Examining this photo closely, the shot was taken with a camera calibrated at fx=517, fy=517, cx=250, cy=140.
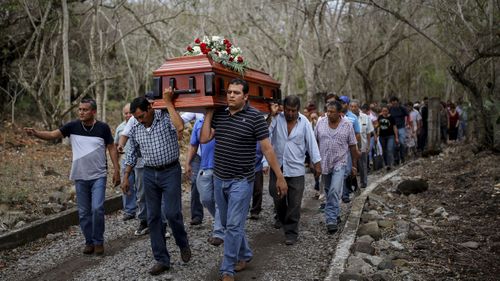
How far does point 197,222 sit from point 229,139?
3.10 m

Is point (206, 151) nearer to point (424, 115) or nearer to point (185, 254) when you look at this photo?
point (185, 254)

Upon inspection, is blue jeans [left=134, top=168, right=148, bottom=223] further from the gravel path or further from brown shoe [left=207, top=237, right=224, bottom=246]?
brown shoe [left=207, top=237, right=224, bottom=246]

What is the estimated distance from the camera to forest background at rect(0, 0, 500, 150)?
43.8 ft

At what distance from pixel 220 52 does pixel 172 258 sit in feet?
8.28

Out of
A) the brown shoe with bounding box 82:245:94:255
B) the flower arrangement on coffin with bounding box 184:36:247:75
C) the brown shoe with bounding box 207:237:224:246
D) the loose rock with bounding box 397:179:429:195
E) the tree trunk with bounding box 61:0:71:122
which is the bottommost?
the brown shoe with bounding box 82:245:94:255

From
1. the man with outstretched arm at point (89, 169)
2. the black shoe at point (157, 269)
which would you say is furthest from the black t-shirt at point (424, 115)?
the black shoe at point (157, 269)

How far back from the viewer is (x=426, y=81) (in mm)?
46000

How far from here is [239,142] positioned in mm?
5246

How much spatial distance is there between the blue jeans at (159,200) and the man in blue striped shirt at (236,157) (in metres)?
0.53

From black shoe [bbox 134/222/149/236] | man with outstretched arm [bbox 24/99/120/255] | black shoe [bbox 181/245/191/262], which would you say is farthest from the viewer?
black shoe [bbox 134/222/149/236]

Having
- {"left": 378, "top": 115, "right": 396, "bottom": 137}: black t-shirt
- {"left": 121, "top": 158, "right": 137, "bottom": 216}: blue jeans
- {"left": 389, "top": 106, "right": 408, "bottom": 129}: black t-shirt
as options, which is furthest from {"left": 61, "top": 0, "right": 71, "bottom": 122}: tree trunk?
{"left": 389, "top": 106, "right": 408, "bottom": 129}: black t-shirt

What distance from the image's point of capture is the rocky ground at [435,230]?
5695 millimetres

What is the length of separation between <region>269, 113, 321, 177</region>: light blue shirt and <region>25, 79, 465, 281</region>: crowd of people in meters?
0.01

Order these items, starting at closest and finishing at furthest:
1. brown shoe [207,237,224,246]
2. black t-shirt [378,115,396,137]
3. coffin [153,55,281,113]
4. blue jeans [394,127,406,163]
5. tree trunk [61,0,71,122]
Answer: coffin [153,55,281,113] < brown shoe [207,237,224,246] < tree trunk [61,0,71,122] < black t-shirt [378,115,396,137] < blue jeans [394,127,406,163]
